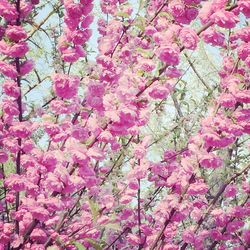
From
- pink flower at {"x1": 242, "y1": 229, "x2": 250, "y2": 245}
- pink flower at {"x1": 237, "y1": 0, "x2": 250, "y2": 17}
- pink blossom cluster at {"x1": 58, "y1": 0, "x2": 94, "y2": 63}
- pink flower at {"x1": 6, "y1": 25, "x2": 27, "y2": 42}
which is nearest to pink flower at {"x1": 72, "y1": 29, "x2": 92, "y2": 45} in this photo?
pink blossom cluster at {"x1": 58, "y1": 0, "x2": 94, "y2": 63}

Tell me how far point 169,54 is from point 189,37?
0.17 metres

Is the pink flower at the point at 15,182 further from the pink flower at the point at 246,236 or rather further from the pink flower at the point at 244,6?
the pink flower at the point at 246,236

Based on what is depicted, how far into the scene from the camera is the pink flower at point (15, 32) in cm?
238

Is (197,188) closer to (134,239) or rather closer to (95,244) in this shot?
(95,244)

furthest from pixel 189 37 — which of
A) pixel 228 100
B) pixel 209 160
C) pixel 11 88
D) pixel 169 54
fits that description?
pixel 11 88

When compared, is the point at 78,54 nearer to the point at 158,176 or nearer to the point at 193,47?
the point at 193,47

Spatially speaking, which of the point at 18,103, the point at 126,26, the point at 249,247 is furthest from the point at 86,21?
the point at 249,247

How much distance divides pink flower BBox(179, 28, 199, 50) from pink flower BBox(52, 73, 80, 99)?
2.53 ft

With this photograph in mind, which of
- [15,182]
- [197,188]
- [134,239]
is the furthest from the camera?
[134,239]

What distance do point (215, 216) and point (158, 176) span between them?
690 mm

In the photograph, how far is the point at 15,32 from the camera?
2.38m

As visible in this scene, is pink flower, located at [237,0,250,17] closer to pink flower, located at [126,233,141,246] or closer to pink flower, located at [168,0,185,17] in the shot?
pink flower, located at [168,0,185,17]

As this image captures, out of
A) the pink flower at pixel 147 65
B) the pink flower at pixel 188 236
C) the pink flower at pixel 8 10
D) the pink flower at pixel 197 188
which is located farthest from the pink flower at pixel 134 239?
the pink flower at pixel 8 10

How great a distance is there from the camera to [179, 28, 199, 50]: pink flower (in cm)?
246
